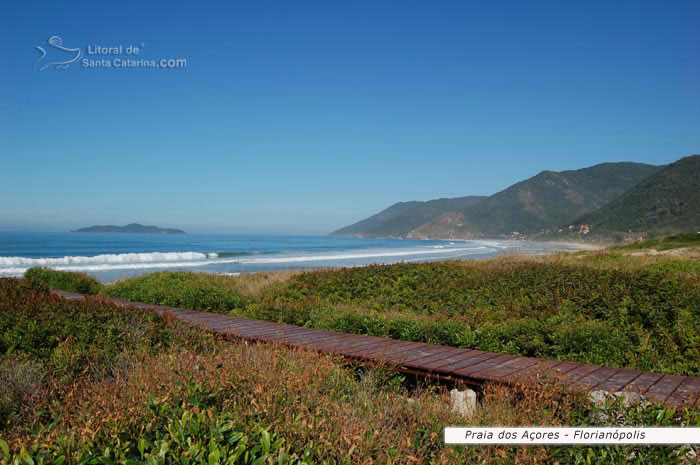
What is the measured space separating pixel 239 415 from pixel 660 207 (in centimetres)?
6577

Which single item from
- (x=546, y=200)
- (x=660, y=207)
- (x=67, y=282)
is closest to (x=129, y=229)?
(x=546, y=200)

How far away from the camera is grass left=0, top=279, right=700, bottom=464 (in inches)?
97.1

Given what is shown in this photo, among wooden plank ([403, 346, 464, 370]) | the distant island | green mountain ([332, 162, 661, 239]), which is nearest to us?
wooden plank ([403, 346, 464, 370])

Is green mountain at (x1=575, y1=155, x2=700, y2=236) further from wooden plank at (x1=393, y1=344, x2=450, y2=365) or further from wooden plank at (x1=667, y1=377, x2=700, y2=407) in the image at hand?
wooden plank at (x1=667, y1=377, x2=700, y2=407)

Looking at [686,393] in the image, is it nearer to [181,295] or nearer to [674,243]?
[181,295]

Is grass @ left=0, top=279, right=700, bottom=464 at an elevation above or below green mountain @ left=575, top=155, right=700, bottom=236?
below

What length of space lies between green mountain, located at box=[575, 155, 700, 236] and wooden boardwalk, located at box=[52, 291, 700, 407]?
50.1 meters

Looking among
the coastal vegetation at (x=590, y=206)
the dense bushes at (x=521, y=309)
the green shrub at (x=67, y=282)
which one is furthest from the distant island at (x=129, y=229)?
the dense bushes at (x=521, y=309)

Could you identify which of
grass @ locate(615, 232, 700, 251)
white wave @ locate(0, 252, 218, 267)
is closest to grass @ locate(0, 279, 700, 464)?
grass @ locate(615, 232, 700, 251)

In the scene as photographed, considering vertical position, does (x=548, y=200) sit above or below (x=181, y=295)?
above

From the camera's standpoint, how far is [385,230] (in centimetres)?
19962

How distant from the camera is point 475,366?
17.7ft

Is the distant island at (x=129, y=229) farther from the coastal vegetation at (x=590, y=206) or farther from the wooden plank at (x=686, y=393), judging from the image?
the wooden plank at (x=686, y=393)

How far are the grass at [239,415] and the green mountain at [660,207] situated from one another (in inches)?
2050
